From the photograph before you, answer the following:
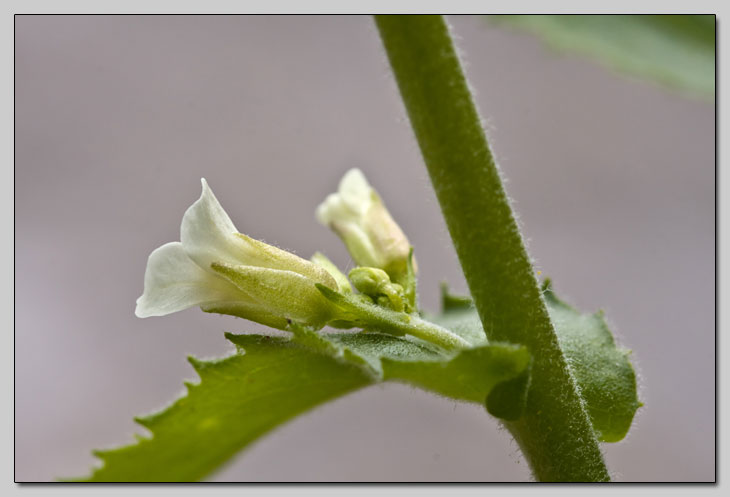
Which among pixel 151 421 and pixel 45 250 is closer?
pixel 151 421

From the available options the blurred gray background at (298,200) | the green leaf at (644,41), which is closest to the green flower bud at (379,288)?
the green leaf at (644,41)

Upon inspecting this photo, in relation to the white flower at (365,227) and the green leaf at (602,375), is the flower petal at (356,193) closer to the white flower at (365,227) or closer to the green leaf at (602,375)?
the white flower at (365,227)

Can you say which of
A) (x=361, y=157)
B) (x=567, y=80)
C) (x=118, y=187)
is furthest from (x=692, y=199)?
(x=118, y=187)

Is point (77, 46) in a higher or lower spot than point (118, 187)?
higher

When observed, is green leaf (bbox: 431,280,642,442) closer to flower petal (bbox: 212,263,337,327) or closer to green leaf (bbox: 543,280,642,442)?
green leaf (bbox: 543,280,642,442)

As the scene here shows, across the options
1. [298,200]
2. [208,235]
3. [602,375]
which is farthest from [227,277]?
[298,200]

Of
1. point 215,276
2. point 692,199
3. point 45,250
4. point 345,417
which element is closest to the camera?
point 215,276

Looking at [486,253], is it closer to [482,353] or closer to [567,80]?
[482,353]
